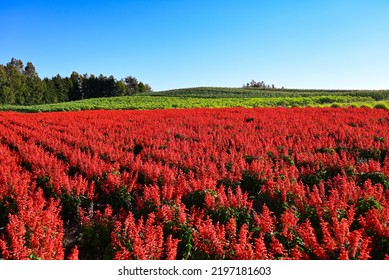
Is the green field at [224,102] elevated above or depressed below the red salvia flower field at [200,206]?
above

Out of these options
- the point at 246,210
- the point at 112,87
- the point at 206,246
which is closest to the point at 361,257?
the point at 206,246

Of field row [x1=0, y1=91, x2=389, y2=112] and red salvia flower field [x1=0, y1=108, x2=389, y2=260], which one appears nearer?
red salvia flower field [x1=0, y1=108, x2=389, y2=260]

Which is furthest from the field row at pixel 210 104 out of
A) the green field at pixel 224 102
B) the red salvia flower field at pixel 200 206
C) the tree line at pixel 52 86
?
the red salvia flower field at pixel 200 206

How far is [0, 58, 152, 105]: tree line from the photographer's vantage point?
69000 mm

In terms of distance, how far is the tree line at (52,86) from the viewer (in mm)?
69000

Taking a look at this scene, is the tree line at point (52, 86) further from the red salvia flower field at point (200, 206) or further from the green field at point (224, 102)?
the red salvia flower field at point (200, 206)

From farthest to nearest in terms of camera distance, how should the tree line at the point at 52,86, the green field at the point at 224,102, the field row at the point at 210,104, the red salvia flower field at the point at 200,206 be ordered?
the tree line at the point at 52,86
the field row at the point at 210,104
the green field at the point at 224,102
the red salvia flower field at the point at 200,206

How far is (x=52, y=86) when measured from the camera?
272 feet

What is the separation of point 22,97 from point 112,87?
2688 centimetres

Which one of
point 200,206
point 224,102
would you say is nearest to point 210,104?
point 224,102

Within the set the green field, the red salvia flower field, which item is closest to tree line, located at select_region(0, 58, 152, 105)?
the green field

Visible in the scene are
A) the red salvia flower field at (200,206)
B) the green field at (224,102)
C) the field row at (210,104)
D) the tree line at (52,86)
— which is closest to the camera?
the red salvia flower field at (200,206)

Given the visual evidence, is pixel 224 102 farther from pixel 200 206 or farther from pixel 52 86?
pixel 52 86

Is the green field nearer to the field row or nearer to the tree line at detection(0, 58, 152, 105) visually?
the field row
